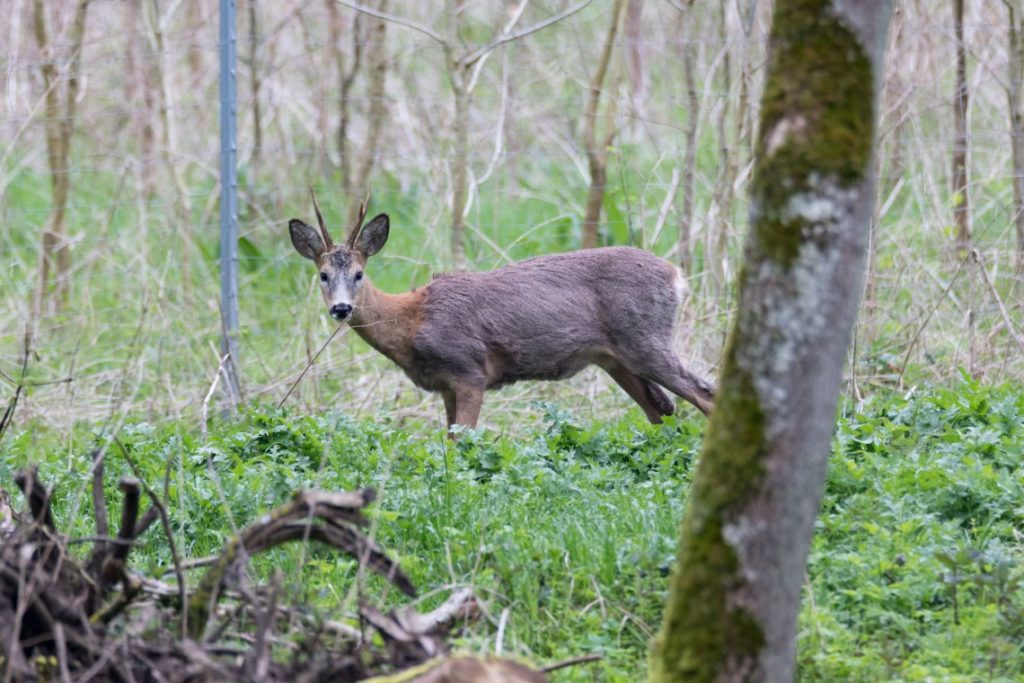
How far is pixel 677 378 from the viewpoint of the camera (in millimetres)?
7711

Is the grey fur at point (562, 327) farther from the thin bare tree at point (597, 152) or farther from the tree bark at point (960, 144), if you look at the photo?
the tree bark at point (960, 144)

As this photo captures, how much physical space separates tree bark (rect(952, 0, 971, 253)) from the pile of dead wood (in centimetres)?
569

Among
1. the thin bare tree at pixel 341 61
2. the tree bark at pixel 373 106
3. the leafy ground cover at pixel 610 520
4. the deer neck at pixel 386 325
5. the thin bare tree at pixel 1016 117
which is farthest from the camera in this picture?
the thin bare tree at pixel 341 61

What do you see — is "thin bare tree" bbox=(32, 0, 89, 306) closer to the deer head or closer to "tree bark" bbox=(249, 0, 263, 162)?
"tree bark" bbox=(249, 0, 263, 162)

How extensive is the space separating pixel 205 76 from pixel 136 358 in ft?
18.3

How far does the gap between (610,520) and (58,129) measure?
21.8 feet

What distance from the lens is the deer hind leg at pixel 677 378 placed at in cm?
770

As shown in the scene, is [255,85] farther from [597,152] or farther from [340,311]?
[340,311]

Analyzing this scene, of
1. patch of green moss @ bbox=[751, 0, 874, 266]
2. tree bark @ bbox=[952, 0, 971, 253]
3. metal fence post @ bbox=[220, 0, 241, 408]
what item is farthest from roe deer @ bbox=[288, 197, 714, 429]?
patch of green moss @ bbox=[751, 0, 874, 266]

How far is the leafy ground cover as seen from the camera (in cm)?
402

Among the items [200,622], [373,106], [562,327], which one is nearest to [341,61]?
[373,106]

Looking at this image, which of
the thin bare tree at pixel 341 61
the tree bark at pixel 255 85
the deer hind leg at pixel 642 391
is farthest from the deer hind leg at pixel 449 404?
the tree bark at pixel 255 85

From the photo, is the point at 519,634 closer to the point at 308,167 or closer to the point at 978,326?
the point at 978,326

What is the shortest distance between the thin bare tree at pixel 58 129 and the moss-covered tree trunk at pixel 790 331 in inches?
289
